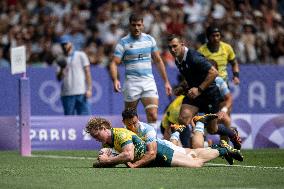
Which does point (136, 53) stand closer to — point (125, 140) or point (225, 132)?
point (225, 132)

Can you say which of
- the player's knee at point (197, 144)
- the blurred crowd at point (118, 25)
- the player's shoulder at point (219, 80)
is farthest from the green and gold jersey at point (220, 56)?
the blurred crowd at point (118, 25)

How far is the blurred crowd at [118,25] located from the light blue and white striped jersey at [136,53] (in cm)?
647

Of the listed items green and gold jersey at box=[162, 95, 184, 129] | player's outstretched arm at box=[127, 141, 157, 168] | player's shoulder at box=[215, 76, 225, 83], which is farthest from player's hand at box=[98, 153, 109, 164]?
player's shoulder at box=[215, 76, 225, 83]

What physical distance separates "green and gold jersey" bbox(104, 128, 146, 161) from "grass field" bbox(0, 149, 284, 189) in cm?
27

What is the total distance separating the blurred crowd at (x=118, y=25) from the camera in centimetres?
2522

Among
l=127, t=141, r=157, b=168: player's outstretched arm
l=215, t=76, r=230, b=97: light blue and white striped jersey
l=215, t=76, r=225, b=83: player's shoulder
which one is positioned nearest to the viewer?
l=127, t=141, r=157, b=168: player's outstretched arm

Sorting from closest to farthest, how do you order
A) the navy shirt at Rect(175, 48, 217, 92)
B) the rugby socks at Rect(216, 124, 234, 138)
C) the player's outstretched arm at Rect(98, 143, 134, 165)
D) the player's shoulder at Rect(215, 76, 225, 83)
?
the player's outstretched arm at Rect(98, 143, 134, 165) → the navy shirt at Rect(175, 48, 217, 92) → the rugby socks at Rect(216, 124, 234, 138) → the player's shoulder at Rect(215, 76, 225, 83)

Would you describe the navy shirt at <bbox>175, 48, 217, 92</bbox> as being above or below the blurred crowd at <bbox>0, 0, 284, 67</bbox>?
above

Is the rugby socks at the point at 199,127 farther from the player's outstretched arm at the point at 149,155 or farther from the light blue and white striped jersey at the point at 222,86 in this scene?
the light blue and white striped jersey at the point at 222,86

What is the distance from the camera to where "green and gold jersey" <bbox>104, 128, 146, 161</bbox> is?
44.8 ft

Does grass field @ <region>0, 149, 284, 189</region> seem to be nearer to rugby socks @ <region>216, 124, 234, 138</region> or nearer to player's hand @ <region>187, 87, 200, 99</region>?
rugby socks @ <region>216, 124, 234, 138</region>

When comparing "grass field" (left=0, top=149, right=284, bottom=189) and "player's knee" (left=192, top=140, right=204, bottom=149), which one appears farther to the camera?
"player's knee" (left=192, top=140, right=204, bottom=149)

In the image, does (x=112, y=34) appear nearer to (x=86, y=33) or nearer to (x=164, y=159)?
(x=86, y=33)

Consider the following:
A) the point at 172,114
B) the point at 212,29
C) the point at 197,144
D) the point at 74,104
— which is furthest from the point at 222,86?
the point at 74,104
